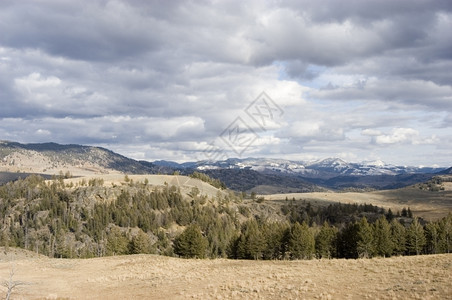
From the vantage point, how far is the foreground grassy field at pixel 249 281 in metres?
30.8

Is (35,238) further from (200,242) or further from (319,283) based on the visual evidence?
(319,283)

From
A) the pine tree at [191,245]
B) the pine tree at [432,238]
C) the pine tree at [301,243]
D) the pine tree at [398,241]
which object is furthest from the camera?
the pine tree at [432,238]

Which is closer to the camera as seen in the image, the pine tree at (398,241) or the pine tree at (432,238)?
the pine tree at (398,241)

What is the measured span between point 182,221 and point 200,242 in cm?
10566

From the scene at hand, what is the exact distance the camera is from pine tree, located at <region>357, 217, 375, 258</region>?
91.2 meters

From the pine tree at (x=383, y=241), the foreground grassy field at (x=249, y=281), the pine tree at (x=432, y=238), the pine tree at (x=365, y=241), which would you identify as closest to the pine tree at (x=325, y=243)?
the pine tree at (x=365, y=241)

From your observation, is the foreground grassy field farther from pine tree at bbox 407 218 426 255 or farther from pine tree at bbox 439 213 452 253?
pine tree at bbox 439 213 452 253

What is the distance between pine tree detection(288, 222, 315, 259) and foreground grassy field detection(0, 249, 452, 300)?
1696 inches

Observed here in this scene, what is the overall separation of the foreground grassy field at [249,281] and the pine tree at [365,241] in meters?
47.0

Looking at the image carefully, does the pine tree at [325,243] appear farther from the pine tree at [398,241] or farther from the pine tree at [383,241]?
the pine tree at [398,241]

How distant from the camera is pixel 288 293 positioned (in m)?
31.7

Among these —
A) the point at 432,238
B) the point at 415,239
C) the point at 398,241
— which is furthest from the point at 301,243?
the point at 432,238

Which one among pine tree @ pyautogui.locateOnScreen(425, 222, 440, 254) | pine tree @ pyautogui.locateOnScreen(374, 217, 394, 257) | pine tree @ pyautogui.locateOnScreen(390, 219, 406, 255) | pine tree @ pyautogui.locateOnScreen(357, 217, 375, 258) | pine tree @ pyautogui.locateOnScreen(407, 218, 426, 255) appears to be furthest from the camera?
pine tree @ pyautogui.locateOnScreen(425, 222, 440, 254)

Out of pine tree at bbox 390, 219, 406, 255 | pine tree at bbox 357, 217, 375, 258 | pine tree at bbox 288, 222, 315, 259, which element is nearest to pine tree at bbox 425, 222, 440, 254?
pine tree at bbox 390, 219, 406, 255
